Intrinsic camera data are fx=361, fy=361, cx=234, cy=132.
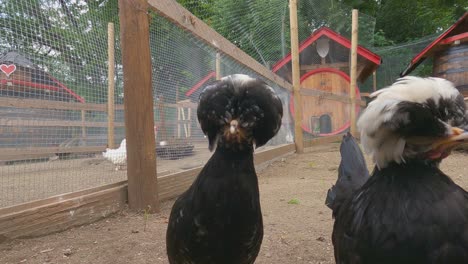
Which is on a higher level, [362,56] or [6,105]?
[362,56]

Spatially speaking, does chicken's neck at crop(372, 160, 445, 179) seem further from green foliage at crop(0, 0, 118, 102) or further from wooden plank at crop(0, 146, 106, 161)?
wooden plank at crop(0, 146, 106, 161)

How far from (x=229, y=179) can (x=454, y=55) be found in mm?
8921

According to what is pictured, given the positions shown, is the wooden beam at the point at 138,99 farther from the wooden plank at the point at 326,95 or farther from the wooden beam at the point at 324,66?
the wooden beam at the point at 324,66

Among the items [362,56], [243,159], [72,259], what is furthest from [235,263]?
[362,56]

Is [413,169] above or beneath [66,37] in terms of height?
beneath

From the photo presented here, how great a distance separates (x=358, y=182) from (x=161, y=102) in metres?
2.37

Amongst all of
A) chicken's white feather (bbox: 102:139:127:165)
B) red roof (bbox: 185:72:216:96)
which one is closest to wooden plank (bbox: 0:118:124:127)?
chicken's white feather (bbox: 102:139:127:165)

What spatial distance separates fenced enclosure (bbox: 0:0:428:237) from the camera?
2801mm

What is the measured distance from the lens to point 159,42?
12.4 ft

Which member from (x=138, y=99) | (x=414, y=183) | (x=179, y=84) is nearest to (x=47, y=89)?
(x=138, y=99)

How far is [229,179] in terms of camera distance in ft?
5.52

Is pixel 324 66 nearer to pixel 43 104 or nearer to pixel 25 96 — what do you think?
pixel 43 104

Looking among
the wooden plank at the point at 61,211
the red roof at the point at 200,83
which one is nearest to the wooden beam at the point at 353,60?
the red roof at the point at 200,83

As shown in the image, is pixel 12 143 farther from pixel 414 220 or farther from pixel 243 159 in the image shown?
pixel 414 220
